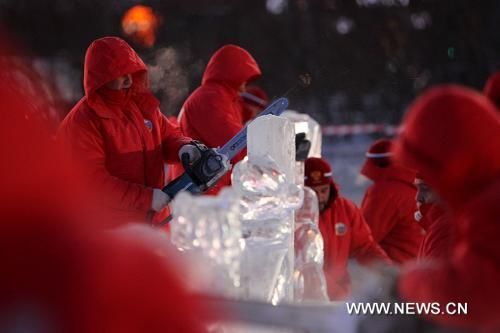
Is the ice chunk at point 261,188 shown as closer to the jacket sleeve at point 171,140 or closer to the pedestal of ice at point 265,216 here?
the pedestal of ice at point 265,216

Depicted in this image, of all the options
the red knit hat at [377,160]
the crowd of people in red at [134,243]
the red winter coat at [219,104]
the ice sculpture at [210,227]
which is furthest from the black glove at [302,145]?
the ice sculpture at [210,227]

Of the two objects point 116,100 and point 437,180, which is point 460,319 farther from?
point 116,100

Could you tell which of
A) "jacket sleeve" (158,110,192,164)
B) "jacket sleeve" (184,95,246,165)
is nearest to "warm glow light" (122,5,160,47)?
"jacket sleeve" (184,95,246,165)

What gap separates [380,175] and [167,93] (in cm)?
555

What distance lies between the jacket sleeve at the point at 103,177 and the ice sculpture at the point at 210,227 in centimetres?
196

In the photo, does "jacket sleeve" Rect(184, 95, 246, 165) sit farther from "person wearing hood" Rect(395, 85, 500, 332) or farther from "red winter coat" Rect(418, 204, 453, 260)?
"person wearing hood" Rect(395, 85, 500, 332)

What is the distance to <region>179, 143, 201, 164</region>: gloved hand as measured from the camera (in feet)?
12.7

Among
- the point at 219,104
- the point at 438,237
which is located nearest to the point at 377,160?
the point at 219,104

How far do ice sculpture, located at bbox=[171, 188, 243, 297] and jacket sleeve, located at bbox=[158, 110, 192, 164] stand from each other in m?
2.12

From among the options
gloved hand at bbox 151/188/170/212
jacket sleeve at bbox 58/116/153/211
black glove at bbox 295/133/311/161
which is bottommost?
black glove at bbox 295/133/311/161

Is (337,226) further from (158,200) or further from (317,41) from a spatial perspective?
(317,41)

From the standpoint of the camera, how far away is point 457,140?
1.78m

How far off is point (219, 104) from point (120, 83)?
3.50ft

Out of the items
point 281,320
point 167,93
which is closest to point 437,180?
point 281,320
